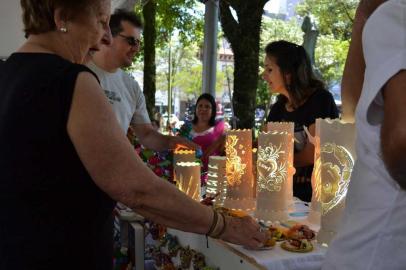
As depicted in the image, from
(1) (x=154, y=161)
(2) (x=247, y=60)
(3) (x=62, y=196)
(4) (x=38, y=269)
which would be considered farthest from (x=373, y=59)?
(2) (x=247, y=60)

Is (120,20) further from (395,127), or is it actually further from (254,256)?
(395,127)

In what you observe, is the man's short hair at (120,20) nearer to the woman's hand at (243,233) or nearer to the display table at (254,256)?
the display table at (254,256)

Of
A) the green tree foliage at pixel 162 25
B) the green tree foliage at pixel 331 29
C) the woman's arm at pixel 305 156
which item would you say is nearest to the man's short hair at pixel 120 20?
the woman's arm at pixel 305 156

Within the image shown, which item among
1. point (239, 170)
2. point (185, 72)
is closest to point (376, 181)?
point (239, 170)

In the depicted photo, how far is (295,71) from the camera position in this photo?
7.26 feet

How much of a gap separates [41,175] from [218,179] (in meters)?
0.95

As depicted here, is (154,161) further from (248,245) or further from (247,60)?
(247,60)

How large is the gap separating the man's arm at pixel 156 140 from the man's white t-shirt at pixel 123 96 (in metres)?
0.06

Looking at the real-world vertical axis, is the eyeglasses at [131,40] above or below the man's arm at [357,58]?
above

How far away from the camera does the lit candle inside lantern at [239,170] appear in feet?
5.28

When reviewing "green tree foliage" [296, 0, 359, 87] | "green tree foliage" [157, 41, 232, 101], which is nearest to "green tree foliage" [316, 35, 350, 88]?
"green tree foliage" [296, 0, 359, 87]

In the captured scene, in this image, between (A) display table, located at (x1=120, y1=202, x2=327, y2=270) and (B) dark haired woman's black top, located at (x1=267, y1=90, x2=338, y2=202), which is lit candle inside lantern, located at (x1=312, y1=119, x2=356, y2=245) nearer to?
(A) display table, located at (x1=120, y1=202, x2=327, y2=270)

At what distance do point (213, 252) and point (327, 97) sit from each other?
1.08 meters

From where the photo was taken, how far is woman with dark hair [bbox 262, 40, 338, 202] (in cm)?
213
